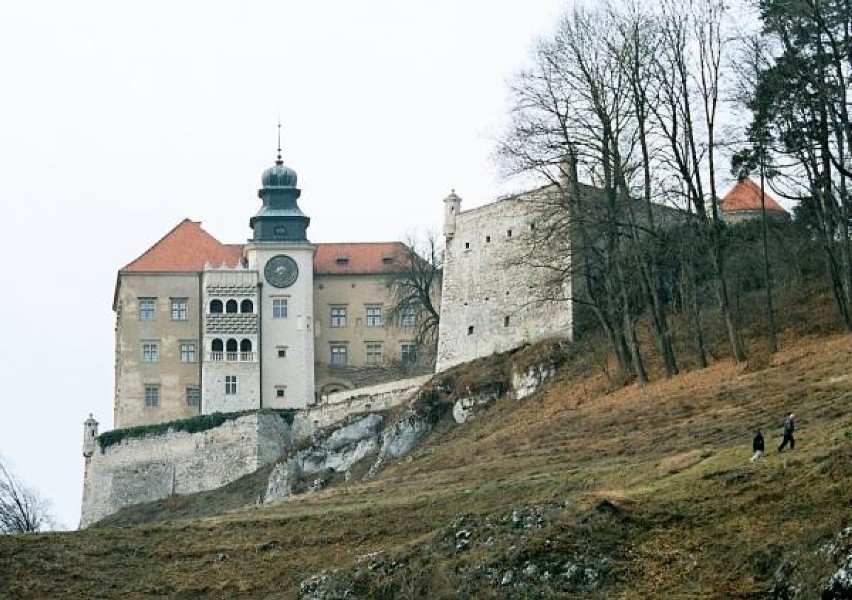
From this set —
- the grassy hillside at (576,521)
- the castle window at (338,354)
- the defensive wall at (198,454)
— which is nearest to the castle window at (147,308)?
the defensive wall at (198,454)

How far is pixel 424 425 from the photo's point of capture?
6638cm

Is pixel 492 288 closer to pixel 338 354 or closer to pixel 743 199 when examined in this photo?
pixel 743 199

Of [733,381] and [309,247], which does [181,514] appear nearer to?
[309,247]

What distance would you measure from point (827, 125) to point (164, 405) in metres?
38.4

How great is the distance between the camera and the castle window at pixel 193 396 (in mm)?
81438

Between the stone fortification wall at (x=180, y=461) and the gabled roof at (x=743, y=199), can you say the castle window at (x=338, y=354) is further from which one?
the gabled roof at (x=743, y=199)

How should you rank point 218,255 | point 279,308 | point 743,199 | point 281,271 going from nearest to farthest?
point 743,199
point 279,308
point 281,271
point 218,255

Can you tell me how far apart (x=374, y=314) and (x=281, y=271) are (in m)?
5.27

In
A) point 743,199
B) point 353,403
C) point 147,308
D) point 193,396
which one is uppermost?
point 743,199

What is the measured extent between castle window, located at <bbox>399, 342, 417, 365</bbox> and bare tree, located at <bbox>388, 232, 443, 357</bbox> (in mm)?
448

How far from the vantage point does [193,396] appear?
81625 millimetres

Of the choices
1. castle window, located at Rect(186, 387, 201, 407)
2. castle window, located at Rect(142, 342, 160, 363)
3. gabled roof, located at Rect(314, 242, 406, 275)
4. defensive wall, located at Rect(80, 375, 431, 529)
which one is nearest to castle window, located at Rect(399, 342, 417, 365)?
gabled roof, located at Rect(314, 242, 406, 275)

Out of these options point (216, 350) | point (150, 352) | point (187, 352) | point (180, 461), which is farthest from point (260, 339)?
point (180, 461)

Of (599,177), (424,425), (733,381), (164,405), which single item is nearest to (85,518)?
(164,405)
